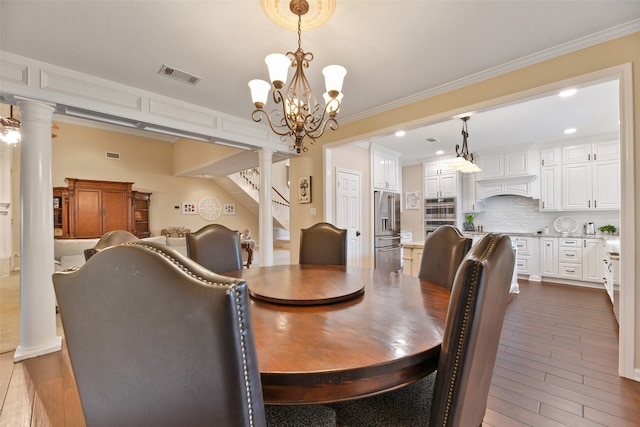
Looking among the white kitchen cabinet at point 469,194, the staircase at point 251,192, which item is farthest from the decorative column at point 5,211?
the white kitchen cabinet at point 469,194

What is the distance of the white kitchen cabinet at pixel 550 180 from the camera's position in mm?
4938

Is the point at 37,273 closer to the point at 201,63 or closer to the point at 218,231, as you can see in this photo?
the point at 218,231

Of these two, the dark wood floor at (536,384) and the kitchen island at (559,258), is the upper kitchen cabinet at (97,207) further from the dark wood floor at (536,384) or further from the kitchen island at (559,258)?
the kitchen island at (559,258)

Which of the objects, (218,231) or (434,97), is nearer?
(218,231)

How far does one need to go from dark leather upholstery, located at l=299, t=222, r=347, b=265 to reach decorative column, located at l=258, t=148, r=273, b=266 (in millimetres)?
1377

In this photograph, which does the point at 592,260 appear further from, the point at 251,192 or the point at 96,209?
the point at 96,209

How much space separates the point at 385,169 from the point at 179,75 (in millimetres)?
3721

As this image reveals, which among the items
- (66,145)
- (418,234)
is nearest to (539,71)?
(418,234)

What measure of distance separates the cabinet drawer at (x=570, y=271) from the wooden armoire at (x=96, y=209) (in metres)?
9.33

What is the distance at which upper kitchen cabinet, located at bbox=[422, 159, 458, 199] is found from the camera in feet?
19.2

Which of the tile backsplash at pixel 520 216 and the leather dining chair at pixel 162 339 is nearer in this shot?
the leather dining chair at pixel 162 339

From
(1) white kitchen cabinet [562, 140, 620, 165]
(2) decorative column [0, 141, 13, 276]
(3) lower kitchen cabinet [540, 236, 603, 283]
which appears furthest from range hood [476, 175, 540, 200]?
(2) decorative column [0, 141, 13, 276]

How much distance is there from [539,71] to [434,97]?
2.91 feet

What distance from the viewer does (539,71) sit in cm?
235
